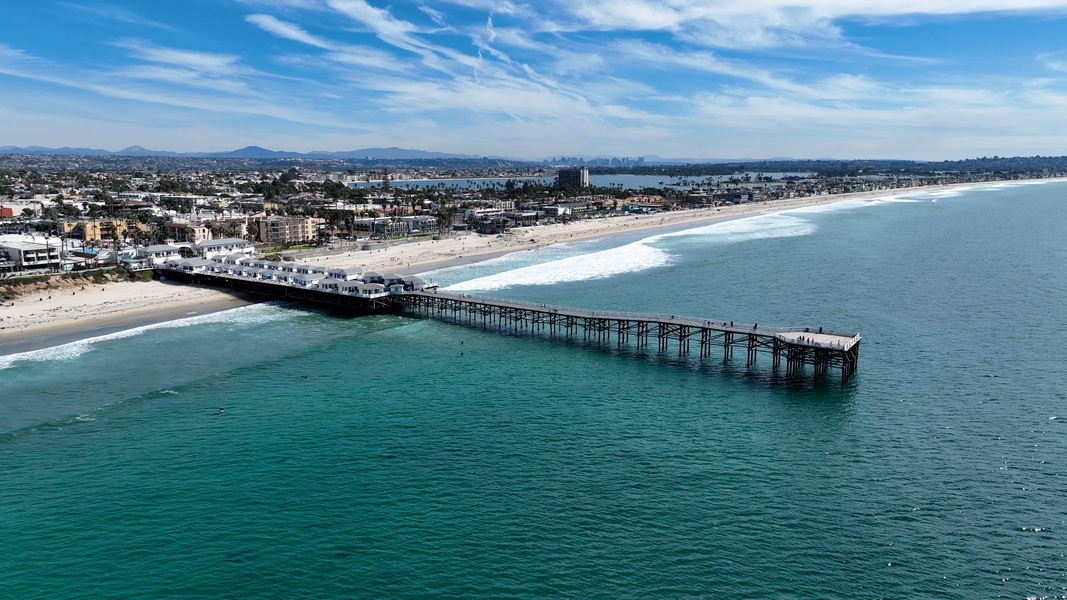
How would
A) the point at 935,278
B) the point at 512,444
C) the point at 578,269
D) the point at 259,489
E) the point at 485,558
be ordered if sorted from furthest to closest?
the point at 578,269 < the point at 935,278 < the point at 512,444 < the point at 259,489 < the point at 485,558

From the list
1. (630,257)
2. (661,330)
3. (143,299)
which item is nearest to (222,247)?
(143,299)

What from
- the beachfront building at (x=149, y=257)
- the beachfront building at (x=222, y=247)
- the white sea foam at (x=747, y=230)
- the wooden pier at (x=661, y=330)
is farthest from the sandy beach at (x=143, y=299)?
the white sea foam at (x=747, y=230)

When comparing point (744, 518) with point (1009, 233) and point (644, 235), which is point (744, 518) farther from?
point (1009, 233)

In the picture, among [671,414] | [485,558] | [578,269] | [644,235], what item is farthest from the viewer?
[644,235]

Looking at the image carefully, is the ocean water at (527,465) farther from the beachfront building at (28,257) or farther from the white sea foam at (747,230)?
the white sea foam at (747,230)

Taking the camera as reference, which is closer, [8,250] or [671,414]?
[671,414]

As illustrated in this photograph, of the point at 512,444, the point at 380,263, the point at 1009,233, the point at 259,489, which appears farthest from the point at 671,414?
the point at 1009,233
